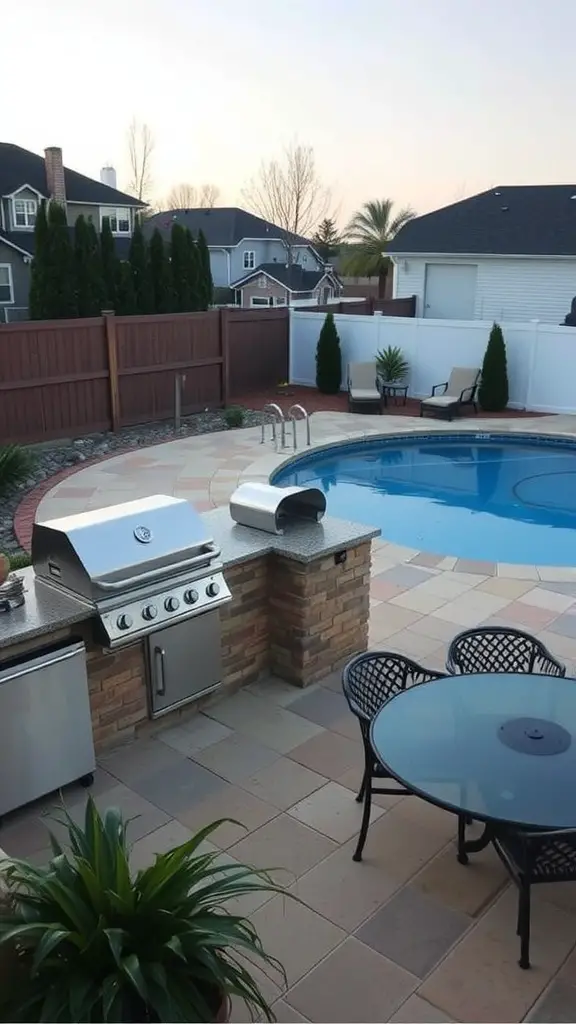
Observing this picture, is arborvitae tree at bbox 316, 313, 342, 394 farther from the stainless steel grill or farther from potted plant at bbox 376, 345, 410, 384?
the stainless steel grill

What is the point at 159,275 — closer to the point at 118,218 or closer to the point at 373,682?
the point at 373,682

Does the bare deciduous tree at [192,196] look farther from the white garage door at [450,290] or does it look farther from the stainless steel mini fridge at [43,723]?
the stainless steel mini fridge at [43,723]

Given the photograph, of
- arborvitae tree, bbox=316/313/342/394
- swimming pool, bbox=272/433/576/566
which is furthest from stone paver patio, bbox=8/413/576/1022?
arborvitae tree, bbox=316/313/342/394

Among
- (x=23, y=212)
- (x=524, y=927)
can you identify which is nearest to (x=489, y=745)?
(x=524, y=927)

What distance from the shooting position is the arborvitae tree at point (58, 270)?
12.9m

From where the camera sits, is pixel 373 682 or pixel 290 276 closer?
pixel 373 682

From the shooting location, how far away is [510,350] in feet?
48.9

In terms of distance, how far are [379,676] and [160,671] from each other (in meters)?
1.24

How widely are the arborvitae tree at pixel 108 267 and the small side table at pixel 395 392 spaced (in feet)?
17.9

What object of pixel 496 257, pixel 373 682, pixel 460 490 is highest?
pixel 496 257

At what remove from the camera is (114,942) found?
1.97 meters

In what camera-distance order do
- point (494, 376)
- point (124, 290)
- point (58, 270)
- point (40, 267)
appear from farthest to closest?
point (494, 376) → point (124, 290) → point (58, 270) → point (40, 267)

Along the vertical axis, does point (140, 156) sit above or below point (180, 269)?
above

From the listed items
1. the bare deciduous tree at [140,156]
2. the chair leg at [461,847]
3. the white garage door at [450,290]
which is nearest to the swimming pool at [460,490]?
the chair leg at [461,847]
